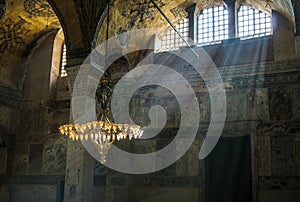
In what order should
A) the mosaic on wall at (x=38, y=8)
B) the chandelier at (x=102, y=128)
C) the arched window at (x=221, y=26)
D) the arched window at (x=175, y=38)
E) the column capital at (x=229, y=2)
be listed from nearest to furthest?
the chandelier at (x=102, y=128) < the arched window at (x=221, y=26) < the mosaic on wall at (x=38, y=8) < the column capital at (x=229, y=2) < the arched window at (x=175, y=38)

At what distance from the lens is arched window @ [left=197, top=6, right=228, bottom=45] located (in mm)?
11875

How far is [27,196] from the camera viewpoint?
1311 centimetres

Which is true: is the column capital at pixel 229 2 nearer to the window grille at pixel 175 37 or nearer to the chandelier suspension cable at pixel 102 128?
the window grille at pixel 175 37

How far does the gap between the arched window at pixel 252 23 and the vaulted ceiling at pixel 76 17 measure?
0.31m

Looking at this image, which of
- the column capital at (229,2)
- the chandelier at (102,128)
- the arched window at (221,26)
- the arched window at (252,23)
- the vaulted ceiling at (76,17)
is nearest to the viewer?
the chandelier at (102,128)

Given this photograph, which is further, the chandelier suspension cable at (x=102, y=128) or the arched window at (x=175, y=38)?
the arched window at (x=175, y=38)

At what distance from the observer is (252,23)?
→ 11469 mm

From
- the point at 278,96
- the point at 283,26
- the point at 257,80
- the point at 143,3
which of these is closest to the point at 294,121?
the point at 278,96

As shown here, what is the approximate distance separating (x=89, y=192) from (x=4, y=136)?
560cm

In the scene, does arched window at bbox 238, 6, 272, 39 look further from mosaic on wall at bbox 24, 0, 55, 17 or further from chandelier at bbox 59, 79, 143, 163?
mosaic on wall at bbox 24, 0, 55, 17

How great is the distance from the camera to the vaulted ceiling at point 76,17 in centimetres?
958

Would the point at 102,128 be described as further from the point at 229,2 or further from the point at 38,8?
the point at 229,2

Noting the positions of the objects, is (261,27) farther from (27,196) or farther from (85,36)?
(27,196)

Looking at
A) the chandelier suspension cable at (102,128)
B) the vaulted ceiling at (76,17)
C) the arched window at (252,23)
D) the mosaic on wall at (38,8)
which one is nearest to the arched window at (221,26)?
the arched window at (252,23)
